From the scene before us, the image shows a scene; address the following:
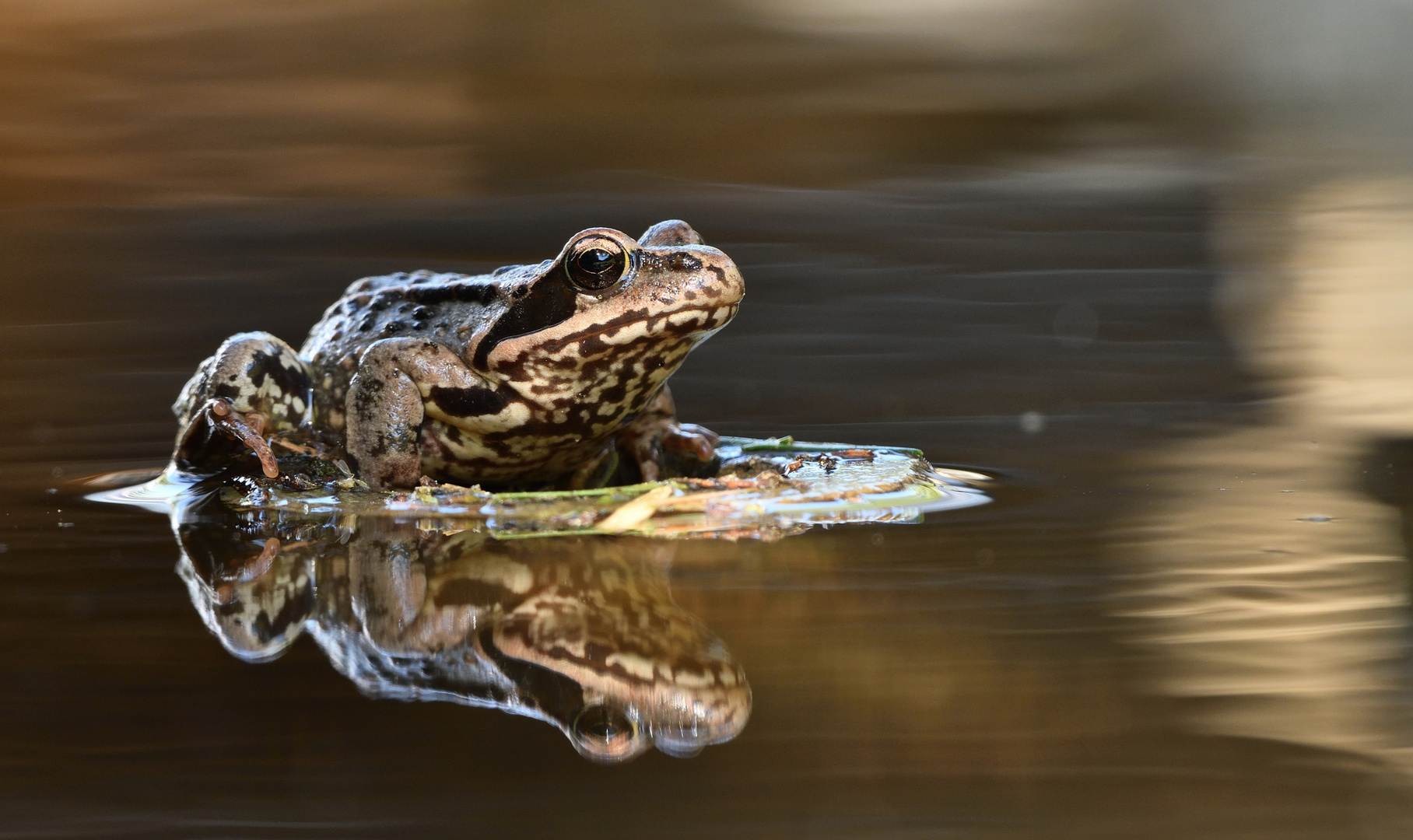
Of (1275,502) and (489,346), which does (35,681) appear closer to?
(489,346)

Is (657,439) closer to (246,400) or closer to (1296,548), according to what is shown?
(246,400)

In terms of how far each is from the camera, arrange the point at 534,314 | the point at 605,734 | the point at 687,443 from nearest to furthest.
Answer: the point at 605,734
the point at 534,314
the point at 687,443

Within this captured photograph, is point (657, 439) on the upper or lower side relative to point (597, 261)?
lower

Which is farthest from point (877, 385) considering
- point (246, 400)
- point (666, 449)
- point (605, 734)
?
point (605, 734)

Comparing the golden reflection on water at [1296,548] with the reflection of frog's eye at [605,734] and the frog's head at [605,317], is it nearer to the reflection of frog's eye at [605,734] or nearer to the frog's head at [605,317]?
the reflection of frog's eye at [605,734]

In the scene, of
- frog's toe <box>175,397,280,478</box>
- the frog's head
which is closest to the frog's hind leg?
frog's toe <box>175,397,280,478</box>

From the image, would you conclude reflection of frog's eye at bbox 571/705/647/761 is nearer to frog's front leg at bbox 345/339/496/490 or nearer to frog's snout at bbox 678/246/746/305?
frog's snout at bbox 678/246/746/305
